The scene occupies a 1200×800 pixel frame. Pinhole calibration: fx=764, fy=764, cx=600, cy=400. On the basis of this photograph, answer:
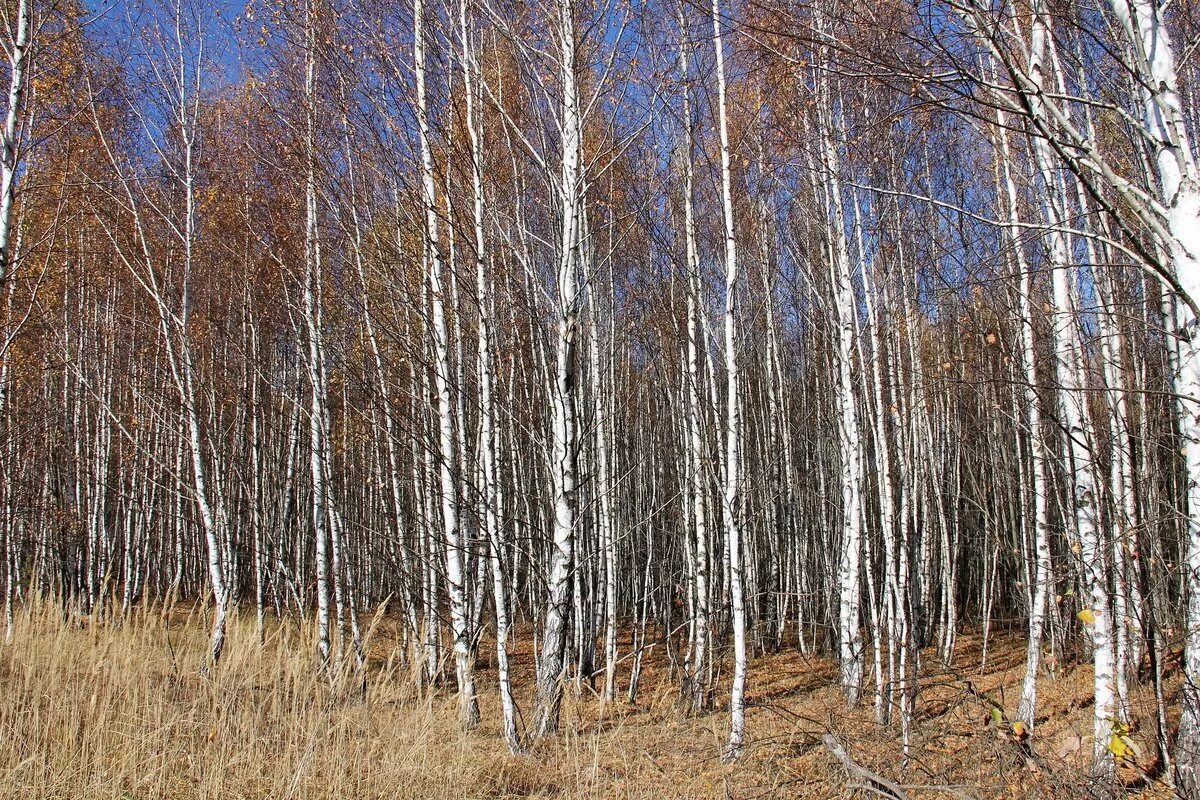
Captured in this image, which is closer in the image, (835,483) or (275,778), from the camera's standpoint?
(275,778)

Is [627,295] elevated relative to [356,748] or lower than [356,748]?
elevated

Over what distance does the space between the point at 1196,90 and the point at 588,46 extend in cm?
469

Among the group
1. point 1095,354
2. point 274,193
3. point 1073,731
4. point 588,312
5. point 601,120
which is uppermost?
point 601,120

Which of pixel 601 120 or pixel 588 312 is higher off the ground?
pixel 601 120

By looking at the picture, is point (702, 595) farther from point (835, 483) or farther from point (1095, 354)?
point (835, 483)

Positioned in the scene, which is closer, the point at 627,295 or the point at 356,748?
the point at 356,748

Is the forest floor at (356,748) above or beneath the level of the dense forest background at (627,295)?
beneath

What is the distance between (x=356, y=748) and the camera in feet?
13.3

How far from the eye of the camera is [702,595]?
23.4ft

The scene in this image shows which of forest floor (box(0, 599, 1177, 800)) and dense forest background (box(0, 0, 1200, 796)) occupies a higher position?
dense forest background (box(0, 0, 1200, 796))

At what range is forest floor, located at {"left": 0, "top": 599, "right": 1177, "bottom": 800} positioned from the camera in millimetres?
3432

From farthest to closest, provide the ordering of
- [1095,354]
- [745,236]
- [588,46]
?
[745,236] → [1095,354] → [588,46]

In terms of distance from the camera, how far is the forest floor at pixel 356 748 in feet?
11.3

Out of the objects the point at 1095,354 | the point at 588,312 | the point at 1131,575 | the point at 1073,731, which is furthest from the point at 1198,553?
the point at 588,312
